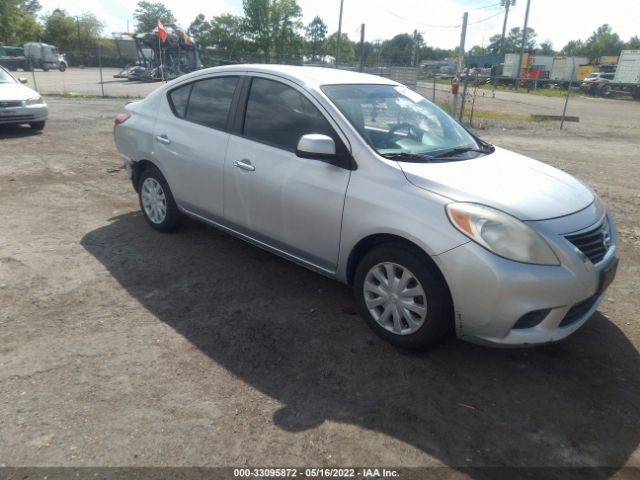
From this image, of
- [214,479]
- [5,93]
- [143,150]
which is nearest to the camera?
[214,479]

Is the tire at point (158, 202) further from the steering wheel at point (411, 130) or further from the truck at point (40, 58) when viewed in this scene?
the truck at point (40, 58)

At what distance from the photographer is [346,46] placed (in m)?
75.4

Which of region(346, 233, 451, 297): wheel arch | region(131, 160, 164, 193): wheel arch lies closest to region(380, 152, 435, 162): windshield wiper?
region(346, 233, 451, 297): wheel arch

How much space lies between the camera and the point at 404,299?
3051mm

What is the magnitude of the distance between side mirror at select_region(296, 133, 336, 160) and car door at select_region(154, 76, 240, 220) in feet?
3.54

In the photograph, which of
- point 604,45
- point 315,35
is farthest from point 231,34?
point 604,45

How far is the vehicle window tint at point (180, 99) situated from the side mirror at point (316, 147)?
189 centimetres

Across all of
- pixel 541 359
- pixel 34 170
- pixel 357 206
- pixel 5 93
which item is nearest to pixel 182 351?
pixel 357 206

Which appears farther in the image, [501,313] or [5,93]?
[5,93]

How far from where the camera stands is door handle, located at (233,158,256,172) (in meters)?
3.77

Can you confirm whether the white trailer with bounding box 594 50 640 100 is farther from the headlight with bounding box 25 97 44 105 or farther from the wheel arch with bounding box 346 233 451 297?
the wheel arch with bounding box 346 233 451 297

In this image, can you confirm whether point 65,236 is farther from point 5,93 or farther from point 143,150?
point 5,93

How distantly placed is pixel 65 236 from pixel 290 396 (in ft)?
11.3

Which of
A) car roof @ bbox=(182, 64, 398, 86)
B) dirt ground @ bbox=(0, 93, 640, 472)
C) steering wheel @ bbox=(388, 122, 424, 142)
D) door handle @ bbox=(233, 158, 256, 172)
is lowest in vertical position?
dirt ground @ bbox=(0, 93, 640, 472)
